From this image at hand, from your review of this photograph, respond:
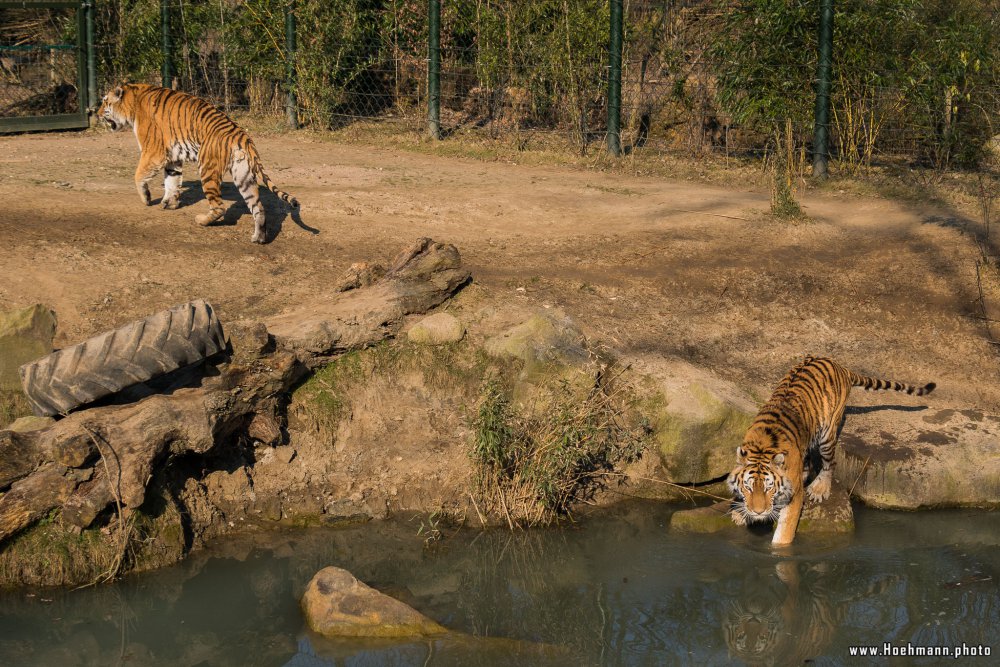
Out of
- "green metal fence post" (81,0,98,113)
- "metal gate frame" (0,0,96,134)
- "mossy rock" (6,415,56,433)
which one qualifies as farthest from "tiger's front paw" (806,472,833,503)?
"green metal fence post" (81,0,98,113)

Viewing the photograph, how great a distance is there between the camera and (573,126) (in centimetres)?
1170

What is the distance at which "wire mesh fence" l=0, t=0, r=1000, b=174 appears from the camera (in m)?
10.4

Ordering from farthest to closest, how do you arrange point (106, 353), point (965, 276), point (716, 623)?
point (965, 276), point (106, 353), point (716, 623)

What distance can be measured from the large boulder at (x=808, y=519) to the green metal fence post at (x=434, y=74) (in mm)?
7271

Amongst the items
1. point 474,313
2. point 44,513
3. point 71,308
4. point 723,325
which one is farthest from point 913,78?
point 44,513

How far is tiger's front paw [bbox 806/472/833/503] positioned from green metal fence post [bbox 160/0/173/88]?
10.1 meters

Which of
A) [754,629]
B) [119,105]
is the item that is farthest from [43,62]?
[754,629]

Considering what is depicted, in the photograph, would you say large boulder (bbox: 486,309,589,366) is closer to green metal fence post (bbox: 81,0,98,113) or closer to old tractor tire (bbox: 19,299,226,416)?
old tractor tire (bbox: 19,299,226,416)

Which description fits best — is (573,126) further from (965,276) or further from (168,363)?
(168,363)

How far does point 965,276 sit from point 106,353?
19.6 feet

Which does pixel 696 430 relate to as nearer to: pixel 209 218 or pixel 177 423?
pixel 177 423

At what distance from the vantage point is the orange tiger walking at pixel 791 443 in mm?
5512

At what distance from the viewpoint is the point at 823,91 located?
1029cm

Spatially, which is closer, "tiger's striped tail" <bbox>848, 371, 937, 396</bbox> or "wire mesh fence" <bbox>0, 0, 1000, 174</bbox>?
"tiger's striped tail" <bbox>848, 371, 937, 396</bbox>
